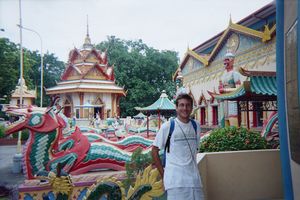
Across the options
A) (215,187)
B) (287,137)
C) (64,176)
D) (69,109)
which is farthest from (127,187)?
(69,109)

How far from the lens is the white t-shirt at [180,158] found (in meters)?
2.37

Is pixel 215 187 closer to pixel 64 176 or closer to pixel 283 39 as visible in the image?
A: pixel 64 176

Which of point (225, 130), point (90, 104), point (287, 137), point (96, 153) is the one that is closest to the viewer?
point (287, 137)

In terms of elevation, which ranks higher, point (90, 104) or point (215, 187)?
point (90, 104)

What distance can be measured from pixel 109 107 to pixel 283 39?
2039 cm

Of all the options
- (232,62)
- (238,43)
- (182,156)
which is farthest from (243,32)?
(182,156)

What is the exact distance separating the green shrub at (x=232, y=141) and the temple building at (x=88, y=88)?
1674 centimetres

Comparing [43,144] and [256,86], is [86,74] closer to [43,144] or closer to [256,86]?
[256,86]

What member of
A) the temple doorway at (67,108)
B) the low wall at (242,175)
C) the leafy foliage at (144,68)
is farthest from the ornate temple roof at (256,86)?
the temple doorway at (67,108)

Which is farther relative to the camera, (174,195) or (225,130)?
(225,130)

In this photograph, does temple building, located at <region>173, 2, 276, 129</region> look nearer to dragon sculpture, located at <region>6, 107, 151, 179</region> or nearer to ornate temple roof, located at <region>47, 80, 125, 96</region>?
dragon sculpture, located at <region>6, 107, 151, 179</region>

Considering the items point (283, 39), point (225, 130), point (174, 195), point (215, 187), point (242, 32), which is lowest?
point (215, 187)

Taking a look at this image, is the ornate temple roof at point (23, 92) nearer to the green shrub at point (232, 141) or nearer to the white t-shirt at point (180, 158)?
the green shrub at point (232, 141)

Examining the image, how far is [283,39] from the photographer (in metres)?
2.32
